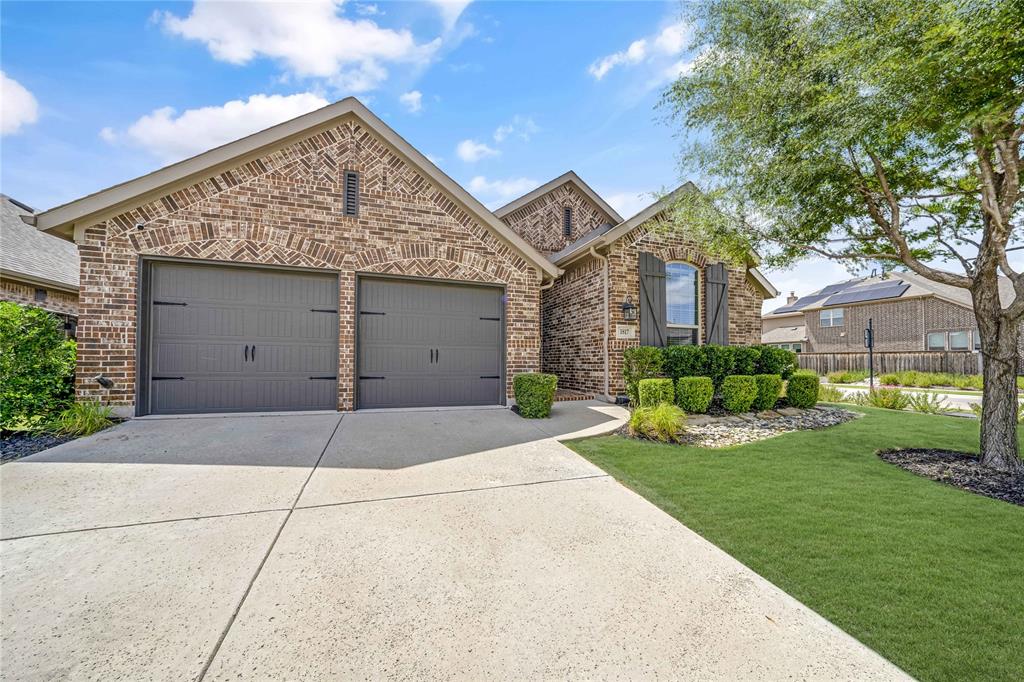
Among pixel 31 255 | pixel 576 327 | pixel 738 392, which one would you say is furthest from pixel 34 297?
pixel 738 392

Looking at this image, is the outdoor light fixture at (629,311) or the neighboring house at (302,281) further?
the outdoor light fixture at (629,311)

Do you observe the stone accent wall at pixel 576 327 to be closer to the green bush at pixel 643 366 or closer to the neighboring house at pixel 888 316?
the green bush at pixel 643 366

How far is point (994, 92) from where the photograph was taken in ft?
12.0

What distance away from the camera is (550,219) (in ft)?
43.2

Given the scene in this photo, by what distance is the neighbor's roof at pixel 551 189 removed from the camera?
12.9 metres

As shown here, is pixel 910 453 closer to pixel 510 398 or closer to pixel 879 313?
pixel 510 398

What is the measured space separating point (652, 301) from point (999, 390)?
214 inches

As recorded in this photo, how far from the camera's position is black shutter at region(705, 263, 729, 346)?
32.3 ft

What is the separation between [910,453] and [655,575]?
5287 millimetres

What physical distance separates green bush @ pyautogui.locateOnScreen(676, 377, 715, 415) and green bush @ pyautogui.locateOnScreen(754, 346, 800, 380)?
224 centimetres

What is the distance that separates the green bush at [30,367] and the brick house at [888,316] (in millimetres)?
26511

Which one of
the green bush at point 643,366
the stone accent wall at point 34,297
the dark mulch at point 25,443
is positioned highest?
the stone accent wall at point 34,297

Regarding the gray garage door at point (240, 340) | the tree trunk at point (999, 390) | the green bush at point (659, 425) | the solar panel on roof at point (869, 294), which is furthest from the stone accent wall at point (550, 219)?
A: the solar panel on roof at point (869, 294)

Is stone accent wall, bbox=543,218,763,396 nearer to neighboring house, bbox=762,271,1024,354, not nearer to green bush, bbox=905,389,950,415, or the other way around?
green bush, bbox=905,389,950,415
